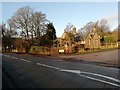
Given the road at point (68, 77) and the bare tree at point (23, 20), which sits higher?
the bare tree at point (23, 20)

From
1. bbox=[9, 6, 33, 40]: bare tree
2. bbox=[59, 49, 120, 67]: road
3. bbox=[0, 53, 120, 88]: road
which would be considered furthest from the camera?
bbox=[9, 6, 33, 40]: bare tree

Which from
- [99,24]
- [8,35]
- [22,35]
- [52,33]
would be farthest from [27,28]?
[99,24]

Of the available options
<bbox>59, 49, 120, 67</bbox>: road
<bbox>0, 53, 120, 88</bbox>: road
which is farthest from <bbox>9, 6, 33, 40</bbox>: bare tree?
<bbox>0, 53, 120, 88</bbox>: road

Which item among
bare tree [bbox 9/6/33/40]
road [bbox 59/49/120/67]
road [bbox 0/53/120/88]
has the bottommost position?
road [bbox 0/53/120/88]

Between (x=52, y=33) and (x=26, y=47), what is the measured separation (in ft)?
47.8

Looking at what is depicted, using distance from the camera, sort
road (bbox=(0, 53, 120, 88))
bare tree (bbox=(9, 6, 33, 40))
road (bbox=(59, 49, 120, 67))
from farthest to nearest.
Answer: bare tree (bbox=(9, 6, 33, 40))
road (bbox=(59, 49, 120, 67))
road (bbox=(0, 53, 120, 88))

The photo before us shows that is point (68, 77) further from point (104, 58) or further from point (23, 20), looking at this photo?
point (23, 20)

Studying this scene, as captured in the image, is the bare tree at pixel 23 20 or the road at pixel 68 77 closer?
the road at pixel 68 77

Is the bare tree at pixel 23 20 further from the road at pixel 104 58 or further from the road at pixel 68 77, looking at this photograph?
the road at pixel 68 77

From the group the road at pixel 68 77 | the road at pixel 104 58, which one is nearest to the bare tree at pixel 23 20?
the road at pixel 104 58

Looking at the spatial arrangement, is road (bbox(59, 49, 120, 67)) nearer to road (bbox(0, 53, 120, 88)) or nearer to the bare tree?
road (bbox(0, 53, 120, 88))

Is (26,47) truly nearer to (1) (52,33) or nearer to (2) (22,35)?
(2) (22,35)

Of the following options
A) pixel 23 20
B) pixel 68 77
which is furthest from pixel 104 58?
pixel 23 20

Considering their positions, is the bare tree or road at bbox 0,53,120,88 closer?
road at bbox 0,53,120,88
